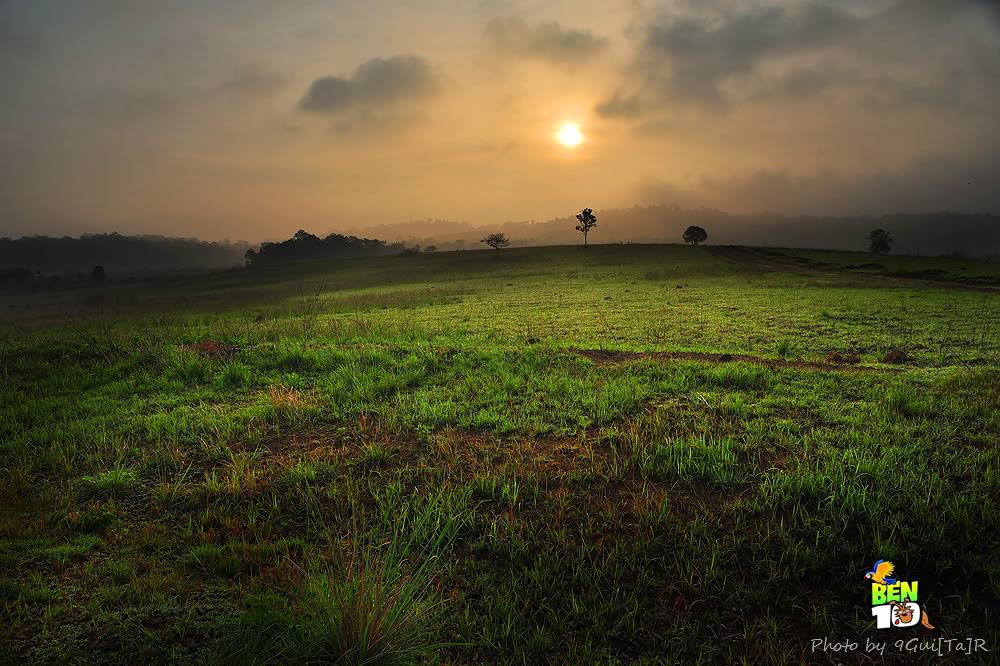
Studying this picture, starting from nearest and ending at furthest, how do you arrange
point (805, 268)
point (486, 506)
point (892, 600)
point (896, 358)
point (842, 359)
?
point (892, 600), point (486, 506), point (896, 358), point (842, 359), point (805, 268)

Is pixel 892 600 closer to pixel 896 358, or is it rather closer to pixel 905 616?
pixel 905 616

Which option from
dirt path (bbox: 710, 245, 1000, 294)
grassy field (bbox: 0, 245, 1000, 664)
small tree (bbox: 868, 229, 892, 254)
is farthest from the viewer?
small tree (bbox: 868, 229, 892, 254)

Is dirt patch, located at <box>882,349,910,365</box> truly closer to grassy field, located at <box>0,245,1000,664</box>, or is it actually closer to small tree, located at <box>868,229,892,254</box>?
grassy field, located at <box>0,245,1000,664</box>

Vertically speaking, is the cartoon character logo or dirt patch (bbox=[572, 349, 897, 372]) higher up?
dirt patch (bbox=[572, 349, 897, 372])

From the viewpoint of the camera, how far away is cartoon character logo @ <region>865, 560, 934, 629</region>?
12.3 feet

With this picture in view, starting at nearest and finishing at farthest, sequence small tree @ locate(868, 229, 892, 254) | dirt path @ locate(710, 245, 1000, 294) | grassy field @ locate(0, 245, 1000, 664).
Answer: grassy field @ locate(0, 245, 1000, 664)
dirt path @ locate(710, 245, 1000, 294)
small tree @ locate(868, 229, 892, 254)

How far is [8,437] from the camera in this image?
26.3 feet

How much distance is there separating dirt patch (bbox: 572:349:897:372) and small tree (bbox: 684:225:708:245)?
427 feet

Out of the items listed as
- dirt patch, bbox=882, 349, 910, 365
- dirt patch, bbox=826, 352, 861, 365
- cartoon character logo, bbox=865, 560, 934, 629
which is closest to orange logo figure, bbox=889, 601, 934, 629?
cartoon character logo, bbox=865, 560, 934, 629

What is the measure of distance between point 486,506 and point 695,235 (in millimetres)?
141275

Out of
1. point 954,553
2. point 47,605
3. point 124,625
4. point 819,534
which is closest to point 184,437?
point 47,605

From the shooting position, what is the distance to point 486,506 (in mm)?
5469

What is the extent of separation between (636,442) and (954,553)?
10.8 feet

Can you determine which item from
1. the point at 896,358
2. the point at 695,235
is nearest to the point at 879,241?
the point at 695,235
